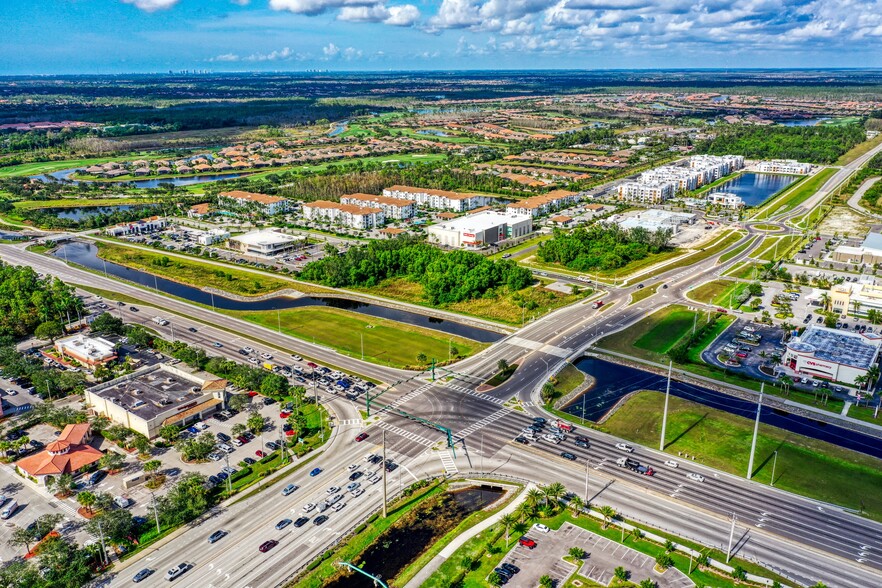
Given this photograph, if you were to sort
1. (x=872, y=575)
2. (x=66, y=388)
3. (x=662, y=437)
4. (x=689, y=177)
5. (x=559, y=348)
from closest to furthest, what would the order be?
(x=872, y=575), (x=662, y=437), (x=66, y=388), (x=559, y=348), (x=689, y=177)

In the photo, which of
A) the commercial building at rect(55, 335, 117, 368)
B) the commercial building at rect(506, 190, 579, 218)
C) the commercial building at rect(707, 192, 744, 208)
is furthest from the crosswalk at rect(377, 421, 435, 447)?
the commercial building at rect(707, 192, 744, 208)

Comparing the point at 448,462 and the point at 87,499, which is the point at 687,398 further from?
the point at 87,499

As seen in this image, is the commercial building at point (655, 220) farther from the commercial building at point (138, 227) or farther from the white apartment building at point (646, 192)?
the commercial building at point (138, 227)

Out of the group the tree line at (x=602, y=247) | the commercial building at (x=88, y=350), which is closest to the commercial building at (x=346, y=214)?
the tree line at (x=602, y=247)

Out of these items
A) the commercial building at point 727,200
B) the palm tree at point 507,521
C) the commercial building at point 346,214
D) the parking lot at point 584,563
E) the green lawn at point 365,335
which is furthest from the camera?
the commercial building at point 727,200

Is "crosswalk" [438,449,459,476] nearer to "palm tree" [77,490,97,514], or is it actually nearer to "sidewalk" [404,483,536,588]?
"sidewalk" [404,483,536,588]

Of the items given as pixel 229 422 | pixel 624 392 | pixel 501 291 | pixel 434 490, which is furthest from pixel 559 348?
pixel 229 422

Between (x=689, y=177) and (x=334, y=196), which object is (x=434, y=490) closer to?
(x=334, y=196)
